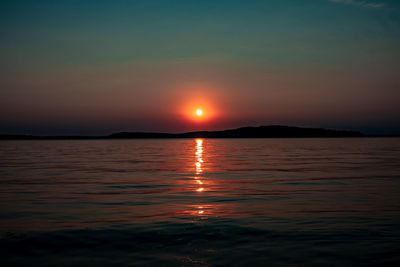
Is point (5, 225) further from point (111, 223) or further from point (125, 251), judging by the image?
point (125, 251)

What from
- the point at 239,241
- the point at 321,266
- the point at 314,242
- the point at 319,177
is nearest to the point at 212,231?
the point at 239,241

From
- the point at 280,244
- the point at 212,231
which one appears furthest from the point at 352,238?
the point at 212,231

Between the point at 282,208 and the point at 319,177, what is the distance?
36.9 ft

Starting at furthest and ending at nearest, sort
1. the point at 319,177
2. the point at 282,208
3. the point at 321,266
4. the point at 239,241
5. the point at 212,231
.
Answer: the point at 319,177, the point at 282,208, the point at 212,231, the point at 239,241, the point at 321,266

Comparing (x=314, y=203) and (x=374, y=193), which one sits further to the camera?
(x=374, y=193)

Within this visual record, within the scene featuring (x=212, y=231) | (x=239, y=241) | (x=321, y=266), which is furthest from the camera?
(x=212, y=231)

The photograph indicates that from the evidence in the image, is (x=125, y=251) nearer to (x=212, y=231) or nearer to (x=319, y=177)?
(x=212, y=231)

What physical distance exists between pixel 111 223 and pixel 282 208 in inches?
251

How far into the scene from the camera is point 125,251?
371 inches

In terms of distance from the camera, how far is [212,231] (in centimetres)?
1112

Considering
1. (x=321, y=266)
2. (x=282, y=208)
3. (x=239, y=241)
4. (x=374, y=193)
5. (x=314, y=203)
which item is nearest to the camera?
(x=321, y=266)

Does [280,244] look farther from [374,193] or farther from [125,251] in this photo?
[374,193]

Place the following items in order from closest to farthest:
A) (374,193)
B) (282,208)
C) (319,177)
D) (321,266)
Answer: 1. (321,266)
2. (282,208)
3. (374,193)
4. (319,177)

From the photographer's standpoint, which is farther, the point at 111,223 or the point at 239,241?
the point at 111,223
